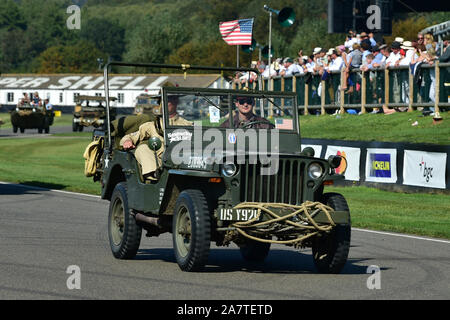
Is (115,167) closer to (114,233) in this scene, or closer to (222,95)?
(114,233)

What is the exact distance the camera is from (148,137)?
10281mm

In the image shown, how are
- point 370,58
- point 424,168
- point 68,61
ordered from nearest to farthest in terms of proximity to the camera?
point 424,168 < point 370,58 < point 68,61

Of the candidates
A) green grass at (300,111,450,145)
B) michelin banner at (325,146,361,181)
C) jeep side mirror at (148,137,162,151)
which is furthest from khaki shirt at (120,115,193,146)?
green grass at (300,111,450,145)

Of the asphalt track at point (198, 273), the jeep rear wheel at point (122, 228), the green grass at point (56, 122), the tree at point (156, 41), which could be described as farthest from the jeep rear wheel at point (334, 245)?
the tree at point (156, 41)

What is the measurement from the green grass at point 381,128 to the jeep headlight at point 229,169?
13437 mm

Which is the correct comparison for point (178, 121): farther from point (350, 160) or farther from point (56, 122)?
point (56, 122)

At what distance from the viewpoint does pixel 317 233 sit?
883 centimetres

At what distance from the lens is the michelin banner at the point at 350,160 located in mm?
21062

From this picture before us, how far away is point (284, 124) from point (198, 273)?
2285 mm

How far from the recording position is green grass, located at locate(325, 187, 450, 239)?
14266 mm

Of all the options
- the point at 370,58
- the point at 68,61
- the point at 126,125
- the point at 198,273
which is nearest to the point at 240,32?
the point at 370,58

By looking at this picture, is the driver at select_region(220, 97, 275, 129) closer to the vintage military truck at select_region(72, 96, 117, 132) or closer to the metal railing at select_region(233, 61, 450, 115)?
the metal railing at select_region(233, 61, 450, 115)
